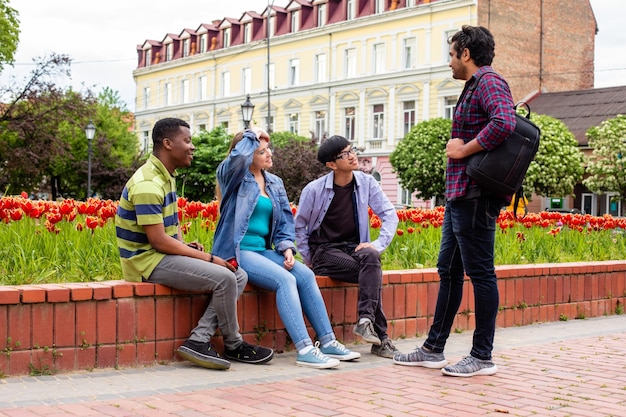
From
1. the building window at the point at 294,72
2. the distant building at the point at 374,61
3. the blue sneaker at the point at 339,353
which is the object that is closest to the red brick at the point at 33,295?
the blue sneaker at the point at 339,353

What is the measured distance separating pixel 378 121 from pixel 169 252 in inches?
1756

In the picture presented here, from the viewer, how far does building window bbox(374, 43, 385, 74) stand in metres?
49.0

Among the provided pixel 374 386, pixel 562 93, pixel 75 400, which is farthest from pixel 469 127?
pixel 562 93

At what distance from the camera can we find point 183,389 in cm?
515

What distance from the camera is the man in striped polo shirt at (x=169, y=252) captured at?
5746 millimetres

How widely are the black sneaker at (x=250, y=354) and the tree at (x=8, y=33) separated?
125 feet

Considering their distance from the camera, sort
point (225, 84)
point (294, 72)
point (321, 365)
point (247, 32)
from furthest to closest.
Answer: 1. point (225, 84)
2. point (247, 32)
3. point (294, 72)
4. point (321, 365)

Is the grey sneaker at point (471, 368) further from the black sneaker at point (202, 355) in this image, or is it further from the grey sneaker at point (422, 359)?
the black sneaker at point (202, 355)

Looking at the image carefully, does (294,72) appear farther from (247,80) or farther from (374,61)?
(374,61)

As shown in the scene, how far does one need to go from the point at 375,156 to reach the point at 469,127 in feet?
144

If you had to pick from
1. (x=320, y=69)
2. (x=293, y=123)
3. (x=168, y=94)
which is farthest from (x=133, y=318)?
(x=168, y=94)

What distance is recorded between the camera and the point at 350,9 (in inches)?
2000

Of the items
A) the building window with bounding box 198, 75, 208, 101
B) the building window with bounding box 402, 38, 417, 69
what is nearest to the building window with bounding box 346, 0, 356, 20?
the building window with bounding box 402, 38, 417, 69

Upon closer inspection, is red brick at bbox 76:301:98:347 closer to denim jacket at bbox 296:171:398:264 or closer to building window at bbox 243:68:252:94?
denim jacket at bbox 296:171:398:264
